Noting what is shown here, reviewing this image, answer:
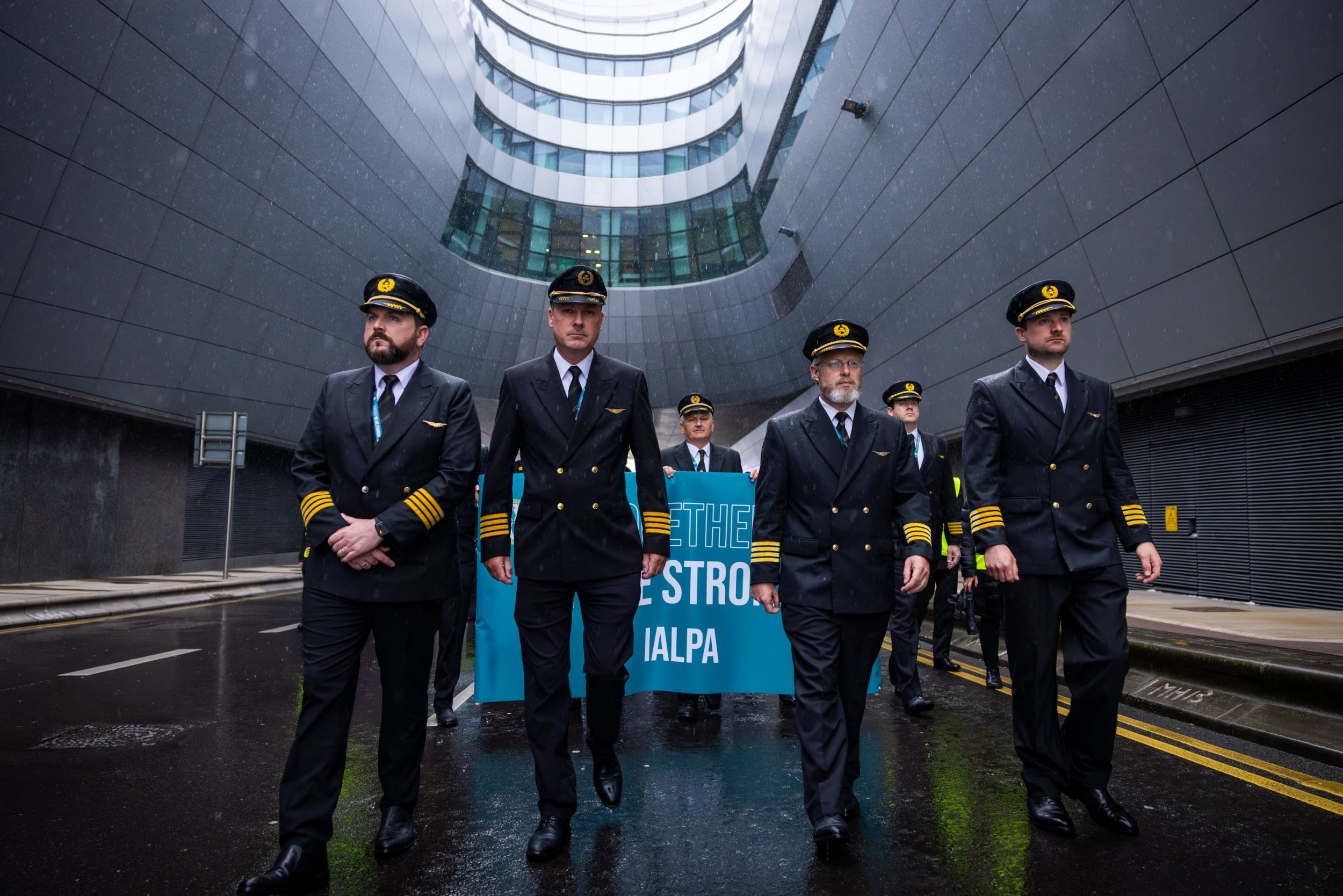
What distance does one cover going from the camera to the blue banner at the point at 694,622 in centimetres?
600

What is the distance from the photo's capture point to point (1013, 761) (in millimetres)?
4820

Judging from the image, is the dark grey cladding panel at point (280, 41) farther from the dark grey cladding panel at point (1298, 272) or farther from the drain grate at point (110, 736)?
the dark grey cladding panel at point (1298, 272)

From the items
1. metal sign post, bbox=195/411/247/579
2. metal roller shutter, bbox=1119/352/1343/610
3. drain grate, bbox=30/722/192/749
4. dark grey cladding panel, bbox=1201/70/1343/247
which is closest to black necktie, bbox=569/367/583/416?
drain grate, bbox=30/722/192/749

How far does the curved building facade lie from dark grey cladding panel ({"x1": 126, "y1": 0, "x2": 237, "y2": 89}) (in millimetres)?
65

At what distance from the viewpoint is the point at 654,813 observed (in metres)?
3.93

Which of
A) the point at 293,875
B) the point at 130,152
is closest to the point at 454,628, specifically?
the point at 293,875

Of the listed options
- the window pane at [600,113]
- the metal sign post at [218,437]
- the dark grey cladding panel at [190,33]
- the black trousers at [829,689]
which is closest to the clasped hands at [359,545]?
the black trousers at [829,689]

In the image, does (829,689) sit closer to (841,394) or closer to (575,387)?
(841,394)

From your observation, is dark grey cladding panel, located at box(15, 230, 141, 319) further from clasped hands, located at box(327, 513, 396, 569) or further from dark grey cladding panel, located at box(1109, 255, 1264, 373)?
dark grey cladding panel, located at box(1109, 255, 1264, 373)

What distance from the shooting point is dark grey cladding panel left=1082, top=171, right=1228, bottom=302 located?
1083 centimetres

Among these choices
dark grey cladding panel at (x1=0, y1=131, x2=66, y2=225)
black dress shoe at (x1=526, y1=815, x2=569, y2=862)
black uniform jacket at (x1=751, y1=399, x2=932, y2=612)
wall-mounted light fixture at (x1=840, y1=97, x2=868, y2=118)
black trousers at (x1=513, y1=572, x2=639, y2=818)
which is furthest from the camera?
wall-mounted light fixture at (x1=840, y1=97, x2=868, y2=118)

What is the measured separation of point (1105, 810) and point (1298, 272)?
890 centimetres

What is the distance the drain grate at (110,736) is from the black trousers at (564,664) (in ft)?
9.46

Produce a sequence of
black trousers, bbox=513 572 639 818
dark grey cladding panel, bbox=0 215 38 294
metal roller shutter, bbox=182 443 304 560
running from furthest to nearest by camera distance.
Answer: metal roller shutter, bbox=182 443 304 560
dark grey cladding panel, bbox=0 215 38 294
black trousers, bbox=513 572 639 818
